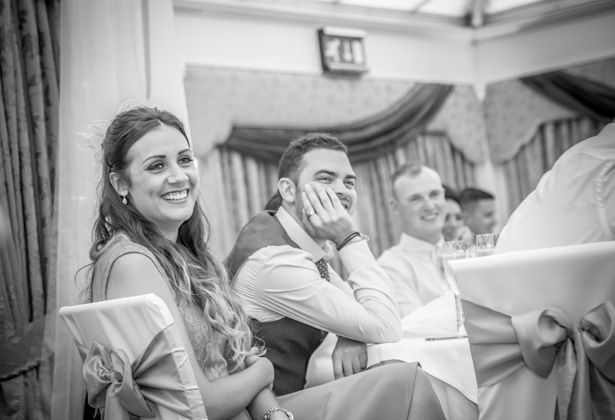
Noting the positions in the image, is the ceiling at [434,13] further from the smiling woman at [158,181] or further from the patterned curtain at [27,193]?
the smiling woman at [158,181]

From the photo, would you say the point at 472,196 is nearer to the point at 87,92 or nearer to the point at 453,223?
the point at 453,223

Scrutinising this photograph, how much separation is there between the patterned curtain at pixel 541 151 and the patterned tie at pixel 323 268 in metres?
4.78

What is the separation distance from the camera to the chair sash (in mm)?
1784

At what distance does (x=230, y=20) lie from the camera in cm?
605

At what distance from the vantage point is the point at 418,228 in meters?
4.32

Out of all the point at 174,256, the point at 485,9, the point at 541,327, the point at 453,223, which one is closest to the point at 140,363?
the point at 174,256

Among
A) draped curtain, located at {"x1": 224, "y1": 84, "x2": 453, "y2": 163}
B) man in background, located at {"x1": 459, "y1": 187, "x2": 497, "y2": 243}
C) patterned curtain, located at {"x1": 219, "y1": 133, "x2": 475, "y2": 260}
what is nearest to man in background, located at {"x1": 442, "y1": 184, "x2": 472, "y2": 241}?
man in background, located at {"x1": 459, "y1": 187, "x2": 497, "y2": 243}

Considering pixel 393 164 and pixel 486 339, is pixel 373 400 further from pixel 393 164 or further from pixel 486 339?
pixel 393 164

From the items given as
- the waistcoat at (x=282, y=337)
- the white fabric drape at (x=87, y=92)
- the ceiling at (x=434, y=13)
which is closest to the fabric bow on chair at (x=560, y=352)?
the waistcoat at (x=282, y=337)

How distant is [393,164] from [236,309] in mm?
4798

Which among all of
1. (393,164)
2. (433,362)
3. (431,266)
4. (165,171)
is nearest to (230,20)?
(393,164)

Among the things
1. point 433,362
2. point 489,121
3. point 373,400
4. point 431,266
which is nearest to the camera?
point 373,400

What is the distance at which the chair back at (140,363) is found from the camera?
A: 1775 millimetres

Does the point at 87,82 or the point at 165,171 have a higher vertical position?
the point at 87,82
